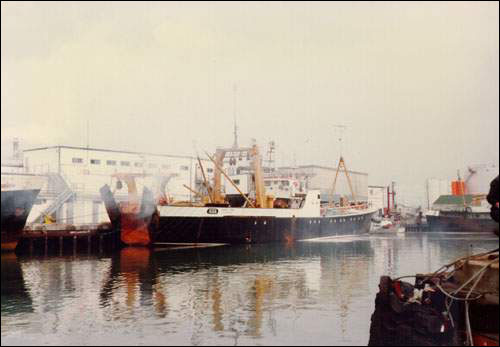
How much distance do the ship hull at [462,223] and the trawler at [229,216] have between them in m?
28.0

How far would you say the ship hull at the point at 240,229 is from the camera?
49.4 m

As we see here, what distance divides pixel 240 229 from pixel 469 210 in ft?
171

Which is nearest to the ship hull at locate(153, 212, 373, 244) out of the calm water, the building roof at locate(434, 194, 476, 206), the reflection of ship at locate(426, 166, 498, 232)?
the calm water

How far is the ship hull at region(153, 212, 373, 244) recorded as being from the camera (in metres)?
49.4

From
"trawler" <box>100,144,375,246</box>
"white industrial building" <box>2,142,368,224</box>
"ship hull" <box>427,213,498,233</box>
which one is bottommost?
"ship hull" <box>427,213,498,233</box>

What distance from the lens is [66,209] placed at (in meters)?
57.3

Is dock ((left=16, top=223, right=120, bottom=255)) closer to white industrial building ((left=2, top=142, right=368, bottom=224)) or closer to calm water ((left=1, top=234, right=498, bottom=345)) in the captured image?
white industrial building ((left=2, top=142, right=368, bottom=224))

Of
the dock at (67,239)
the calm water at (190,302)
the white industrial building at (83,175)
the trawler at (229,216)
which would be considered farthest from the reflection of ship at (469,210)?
the calm water at (190,302)

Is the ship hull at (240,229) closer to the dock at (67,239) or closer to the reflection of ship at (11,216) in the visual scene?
the dock at (67,239)

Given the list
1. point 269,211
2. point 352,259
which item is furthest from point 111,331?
point 269,211

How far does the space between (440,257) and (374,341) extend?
28671 mm

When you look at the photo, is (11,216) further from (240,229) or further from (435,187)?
(435,187)

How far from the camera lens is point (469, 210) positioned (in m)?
87.1

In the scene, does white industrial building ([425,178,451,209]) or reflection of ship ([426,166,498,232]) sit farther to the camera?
white industrial building ([425,178,451,209])
